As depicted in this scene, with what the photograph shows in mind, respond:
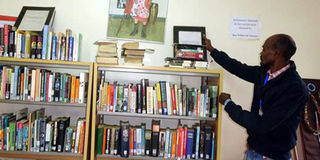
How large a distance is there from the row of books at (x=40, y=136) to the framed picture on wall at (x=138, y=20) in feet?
3.29

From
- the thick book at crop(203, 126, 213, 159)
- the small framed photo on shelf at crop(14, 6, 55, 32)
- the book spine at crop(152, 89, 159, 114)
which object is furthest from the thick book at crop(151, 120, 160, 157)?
the small framed photo on shelf at crop(14, 6, 55, 32)

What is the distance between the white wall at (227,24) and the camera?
247 centimetres

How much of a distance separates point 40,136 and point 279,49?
201 cm

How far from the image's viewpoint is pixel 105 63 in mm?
2053

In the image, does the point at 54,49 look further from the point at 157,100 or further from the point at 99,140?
the point at 157,100

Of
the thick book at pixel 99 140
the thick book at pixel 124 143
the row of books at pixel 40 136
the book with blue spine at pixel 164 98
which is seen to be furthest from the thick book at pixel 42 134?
the book with blue spine at pixel 164 98

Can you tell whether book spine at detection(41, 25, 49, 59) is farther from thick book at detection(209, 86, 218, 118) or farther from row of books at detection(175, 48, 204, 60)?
thick book at detection(209, 86, 218, 118)

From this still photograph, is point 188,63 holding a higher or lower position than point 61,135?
higher

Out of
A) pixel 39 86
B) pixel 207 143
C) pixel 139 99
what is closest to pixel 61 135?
pixel 39 86

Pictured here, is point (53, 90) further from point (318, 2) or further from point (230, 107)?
point (318, 2)

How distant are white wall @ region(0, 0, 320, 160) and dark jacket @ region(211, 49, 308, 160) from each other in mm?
832

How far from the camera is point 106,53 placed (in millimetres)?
2061

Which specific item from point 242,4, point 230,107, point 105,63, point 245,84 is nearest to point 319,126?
point 245,84

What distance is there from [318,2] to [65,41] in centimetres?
265
